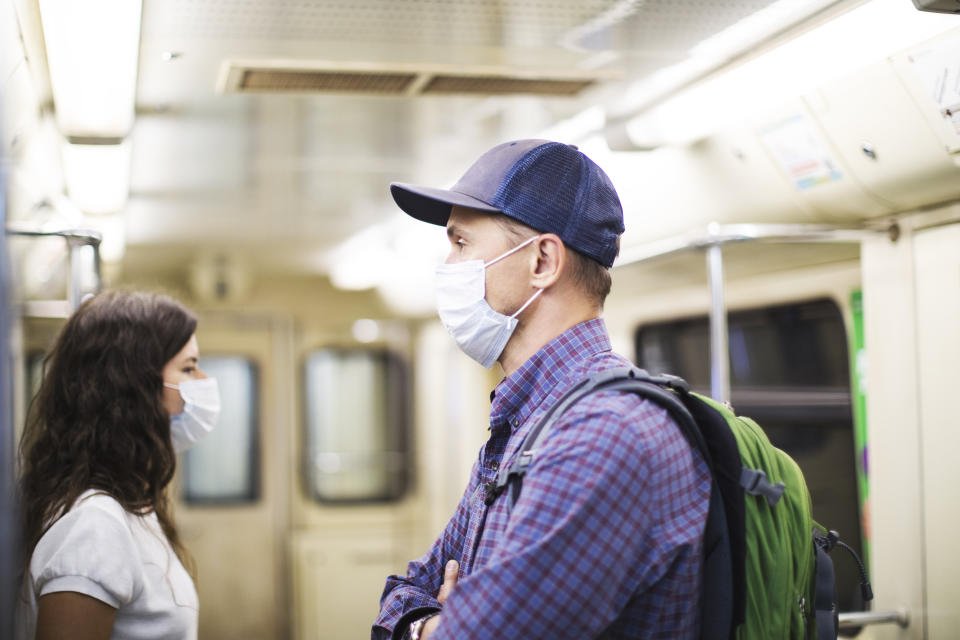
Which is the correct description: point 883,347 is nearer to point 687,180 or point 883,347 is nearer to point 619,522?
point 687,180

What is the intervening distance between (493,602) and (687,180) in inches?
94.5

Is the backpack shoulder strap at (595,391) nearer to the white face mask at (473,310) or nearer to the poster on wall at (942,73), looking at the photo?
the white face mask at (473,310)

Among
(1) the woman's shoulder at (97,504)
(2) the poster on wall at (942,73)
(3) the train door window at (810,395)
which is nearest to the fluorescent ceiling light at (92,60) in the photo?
(1) the woman's shoulder at (97,504)

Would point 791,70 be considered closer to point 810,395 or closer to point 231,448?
point 810,395

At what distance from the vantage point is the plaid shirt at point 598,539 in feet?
4.34

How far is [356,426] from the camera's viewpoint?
8711mm

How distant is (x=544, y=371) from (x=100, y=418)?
3.44 ft

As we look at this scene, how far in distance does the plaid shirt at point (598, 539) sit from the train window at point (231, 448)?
722 cm

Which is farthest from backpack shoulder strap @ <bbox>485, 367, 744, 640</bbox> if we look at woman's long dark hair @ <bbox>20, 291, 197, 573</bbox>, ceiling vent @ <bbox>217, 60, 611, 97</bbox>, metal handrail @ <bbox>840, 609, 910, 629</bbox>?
ceiling vent @ <bbox>217, 60, 611, 97</bbox>

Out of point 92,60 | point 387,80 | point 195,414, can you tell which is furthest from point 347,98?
point 195,414

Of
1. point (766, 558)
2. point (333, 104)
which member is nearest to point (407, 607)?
point (766, 558)

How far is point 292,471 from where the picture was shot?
8516mm

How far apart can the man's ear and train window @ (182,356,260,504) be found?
709cm

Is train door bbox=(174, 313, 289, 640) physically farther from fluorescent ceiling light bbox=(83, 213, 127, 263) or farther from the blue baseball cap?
the blue baseball cap
